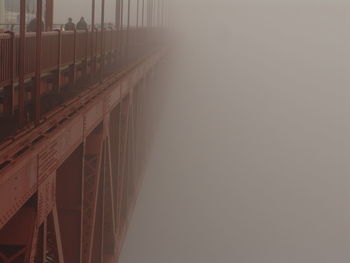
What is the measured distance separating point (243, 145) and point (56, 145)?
56.1 meters

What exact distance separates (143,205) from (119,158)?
23250 millimetres

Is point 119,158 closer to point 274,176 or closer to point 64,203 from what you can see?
point 64,203

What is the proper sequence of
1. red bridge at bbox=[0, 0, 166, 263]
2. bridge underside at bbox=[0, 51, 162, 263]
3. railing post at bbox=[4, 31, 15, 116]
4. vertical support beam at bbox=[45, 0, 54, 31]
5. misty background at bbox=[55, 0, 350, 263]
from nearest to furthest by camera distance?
bridge underside at bbox=[0, 51, 162, 263] < red bridge at bbox=[0, 0, 166, 263] < railing post at bbox=[4, 31, 15, 116] < vertical support beam at bbox=[45, 0, 54, 31] < misty background at bbox=[55, 0, 350, 263]

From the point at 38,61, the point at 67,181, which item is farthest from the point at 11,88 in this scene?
the point at 67,181

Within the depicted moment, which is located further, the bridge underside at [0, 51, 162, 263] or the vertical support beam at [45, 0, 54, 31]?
the vertical support beam at [45, 0, 54, 31]

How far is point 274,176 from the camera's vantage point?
52031mm

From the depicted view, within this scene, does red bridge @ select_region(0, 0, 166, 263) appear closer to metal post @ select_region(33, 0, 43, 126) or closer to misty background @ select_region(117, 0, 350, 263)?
metal post @ select_region(33, 0, 43, 126)

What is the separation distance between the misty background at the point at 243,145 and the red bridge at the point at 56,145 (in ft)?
56.9

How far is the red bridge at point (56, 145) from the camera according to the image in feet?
18.2

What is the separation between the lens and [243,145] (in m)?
62.1

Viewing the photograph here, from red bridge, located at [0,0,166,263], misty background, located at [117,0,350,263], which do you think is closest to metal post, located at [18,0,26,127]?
red bridge, located at [0,0,166,263]

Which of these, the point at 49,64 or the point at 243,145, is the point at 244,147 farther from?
the point at 49,64

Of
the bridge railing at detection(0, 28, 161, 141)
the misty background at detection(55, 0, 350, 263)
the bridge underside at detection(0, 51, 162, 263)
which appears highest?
the bridge railing at detection(0, 28, 161, 141)

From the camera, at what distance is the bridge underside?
5418mm
